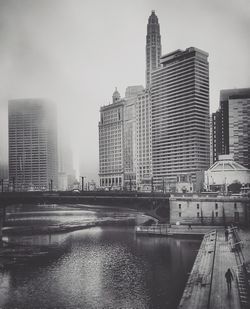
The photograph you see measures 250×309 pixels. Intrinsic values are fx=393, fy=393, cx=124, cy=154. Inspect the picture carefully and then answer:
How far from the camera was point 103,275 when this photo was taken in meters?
55.0

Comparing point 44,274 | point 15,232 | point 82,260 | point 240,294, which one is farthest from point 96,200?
point 240,294

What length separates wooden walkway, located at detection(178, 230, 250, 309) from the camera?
36844 mm

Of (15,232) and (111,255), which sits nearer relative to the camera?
(111,255)

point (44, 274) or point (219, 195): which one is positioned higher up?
point (219, 195)

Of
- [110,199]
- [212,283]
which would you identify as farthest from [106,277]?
[110,199]

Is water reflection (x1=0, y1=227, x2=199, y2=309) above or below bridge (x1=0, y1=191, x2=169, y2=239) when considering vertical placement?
below

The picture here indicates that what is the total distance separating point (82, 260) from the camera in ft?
213

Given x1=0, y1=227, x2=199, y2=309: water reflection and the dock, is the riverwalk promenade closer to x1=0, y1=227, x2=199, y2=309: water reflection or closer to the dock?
x1=0, y1=227, x2=199, y2=309: water reflection

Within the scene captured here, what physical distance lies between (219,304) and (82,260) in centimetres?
3266

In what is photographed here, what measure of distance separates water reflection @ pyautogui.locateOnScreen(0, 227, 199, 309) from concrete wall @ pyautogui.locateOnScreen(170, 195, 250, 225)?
58.2ft

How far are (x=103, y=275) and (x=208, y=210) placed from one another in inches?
1890

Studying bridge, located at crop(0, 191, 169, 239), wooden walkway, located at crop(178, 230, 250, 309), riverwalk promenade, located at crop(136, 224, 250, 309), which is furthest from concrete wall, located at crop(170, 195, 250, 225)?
wooden walkway, located at crop(178, 230, 250, 309)

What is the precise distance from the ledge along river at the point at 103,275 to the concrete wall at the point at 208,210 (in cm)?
1583

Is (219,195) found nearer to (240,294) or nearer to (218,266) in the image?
→ (218,266)
